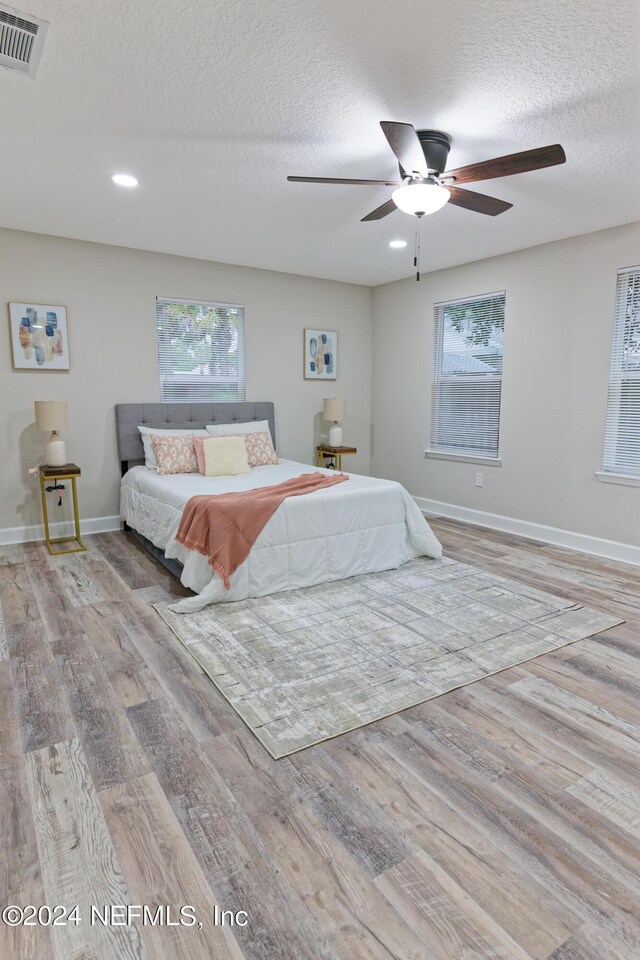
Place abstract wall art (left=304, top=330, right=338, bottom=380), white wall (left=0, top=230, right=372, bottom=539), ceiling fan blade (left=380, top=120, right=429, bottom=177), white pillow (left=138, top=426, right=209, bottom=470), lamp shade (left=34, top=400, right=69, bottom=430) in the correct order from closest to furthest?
ceiling fan blade (left=380, top=120, right=429, bottom=177), lamp shade (left=34, top=400, right=69, bottom=430), white wall (left=0, top=230, right=372, bottom=539), white pillow (left=138, top=426, right=209, bottom=470), abstract wall art (left=304, top=330, right=338, bottom=380)

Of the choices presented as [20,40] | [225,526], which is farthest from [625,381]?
[20,40]

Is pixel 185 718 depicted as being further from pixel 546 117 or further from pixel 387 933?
pixel 546 117

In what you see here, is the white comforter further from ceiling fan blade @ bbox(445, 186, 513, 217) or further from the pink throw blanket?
ceiling fan blade @ bbox(445, 186, 513, 217)

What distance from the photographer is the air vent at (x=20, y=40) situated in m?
1.84

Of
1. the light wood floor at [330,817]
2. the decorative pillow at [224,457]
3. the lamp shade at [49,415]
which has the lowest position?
the light wood floor at [330,817]

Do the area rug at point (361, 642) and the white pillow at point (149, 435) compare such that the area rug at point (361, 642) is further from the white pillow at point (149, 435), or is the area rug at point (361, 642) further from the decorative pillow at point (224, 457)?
the white pillow at point (149, 435)

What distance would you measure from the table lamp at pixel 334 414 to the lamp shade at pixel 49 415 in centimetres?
273

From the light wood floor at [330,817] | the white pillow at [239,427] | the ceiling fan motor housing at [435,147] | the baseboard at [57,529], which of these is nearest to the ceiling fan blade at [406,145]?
the ceiling fan motor housing at [435,147]

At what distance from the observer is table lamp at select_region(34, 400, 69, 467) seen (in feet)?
13.5

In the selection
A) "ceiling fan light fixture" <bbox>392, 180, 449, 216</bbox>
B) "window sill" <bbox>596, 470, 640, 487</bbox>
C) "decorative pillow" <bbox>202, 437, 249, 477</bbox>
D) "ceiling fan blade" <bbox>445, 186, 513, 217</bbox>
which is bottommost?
"window sill" <bbox>596, 470, 640, 487</bbox>

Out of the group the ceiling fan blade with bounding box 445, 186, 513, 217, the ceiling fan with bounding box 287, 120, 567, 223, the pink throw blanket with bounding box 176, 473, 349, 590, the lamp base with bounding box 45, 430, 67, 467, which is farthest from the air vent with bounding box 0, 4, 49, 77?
the lamp base with bounding box 45, 430, 67, 467

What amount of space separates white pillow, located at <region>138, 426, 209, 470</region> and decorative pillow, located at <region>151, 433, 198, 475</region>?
0.26ft

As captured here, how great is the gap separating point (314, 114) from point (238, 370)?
3226 millimetres

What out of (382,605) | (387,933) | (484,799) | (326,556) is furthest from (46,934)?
(326,556)
